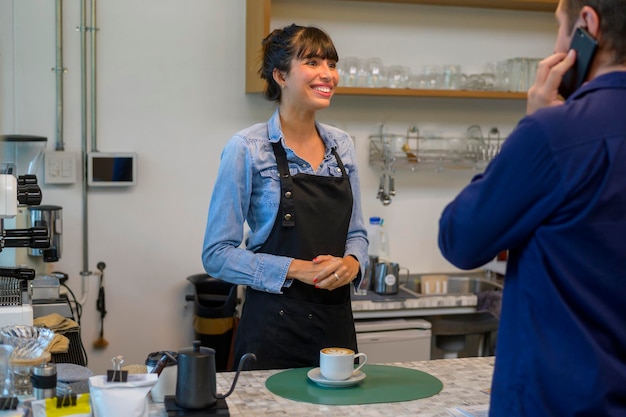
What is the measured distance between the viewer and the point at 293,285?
90.5 inches

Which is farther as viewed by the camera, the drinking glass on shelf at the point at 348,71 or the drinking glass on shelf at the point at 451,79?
the drinking glass on shelf at the point at 451,79

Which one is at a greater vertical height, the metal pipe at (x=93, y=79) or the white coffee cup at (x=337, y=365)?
the metal pipe at (x=93, y=79)

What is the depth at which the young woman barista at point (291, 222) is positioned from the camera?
2.26 meters

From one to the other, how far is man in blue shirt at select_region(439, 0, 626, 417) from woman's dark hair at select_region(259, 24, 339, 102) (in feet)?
4.02

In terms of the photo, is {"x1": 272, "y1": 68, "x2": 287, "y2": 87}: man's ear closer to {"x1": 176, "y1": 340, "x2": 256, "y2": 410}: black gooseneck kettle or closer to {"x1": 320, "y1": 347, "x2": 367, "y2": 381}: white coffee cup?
{"x1": 320, "y1": 347, "x2": 367, "y2": 381}: white coffee cup

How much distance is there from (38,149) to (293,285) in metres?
1.71

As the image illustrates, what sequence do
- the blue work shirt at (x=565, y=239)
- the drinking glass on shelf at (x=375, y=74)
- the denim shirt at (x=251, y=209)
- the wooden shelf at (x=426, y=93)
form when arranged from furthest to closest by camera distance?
the drinking glass on shelf at (x=375, y=74), the wooden shelf at (x=426, y=93), the denim shirt at (x=251, y=209), the blue work shirt at (x=565, y=239)

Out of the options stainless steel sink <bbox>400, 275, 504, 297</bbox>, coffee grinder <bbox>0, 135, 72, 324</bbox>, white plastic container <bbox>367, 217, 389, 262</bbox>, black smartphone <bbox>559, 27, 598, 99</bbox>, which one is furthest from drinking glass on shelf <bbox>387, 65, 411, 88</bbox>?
black smartphone <bbox>559, 27, 598, 99</bbox>

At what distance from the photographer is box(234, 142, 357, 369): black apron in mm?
2285

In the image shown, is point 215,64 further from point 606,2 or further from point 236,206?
point 606,2

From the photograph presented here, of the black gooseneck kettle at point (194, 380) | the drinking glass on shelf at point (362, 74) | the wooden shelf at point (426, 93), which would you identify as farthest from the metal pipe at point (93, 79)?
the black gooseneck kettle at point (194, 380)

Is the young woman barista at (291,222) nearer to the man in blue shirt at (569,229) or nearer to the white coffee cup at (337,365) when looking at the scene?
the white coffee cup at (337,365)

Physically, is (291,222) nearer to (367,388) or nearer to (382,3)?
(367,388)

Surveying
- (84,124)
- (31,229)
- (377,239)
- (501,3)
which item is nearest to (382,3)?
(501,3)
